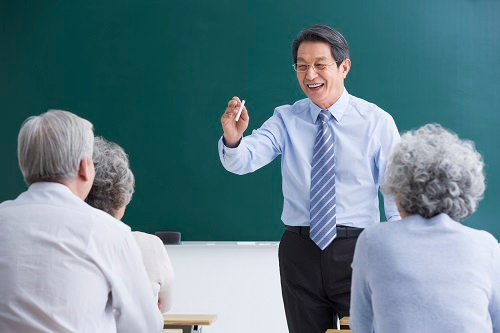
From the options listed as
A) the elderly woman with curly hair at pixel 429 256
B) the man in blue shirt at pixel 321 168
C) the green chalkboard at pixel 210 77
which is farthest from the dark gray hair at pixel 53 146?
the green chalkboard at pixel 210 77

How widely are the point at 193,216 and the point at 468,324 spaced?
11.2ft

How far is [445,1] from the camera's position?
16.1ft

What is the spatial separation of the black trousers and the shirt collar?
50 centimetres

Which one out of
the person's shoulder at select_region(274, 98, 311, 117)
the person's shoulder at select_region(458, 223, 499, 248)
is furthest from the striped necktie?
the person's shoulder at select_region(458, 223, 499, 248)

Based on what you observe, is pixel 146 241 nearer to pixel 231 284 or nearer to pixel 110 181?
pixel 110 181

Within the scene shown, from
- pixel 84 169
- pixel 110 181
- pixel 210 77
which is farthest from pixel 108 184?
pixel 210 77

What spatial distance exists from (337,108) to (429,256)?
1320 millimetres

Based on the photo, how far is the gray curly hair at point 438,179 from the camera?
75.0 inches

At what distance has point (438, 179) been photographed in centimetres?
191

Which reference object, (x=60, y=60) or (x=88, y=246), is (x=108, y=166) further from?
(x=60, y=60)

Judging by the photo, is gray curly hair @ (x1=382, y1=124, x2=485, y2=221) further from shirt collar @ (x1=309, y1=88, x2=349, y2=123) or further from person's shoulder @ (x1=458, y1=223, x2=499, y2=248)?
shirt collar @ (x1=309, y1=88, x2=349, y2=123)

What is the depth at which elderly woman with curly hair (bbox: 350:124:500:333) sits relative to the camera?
180 cm

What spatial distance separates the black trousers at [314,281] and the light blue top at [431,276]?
89 cm

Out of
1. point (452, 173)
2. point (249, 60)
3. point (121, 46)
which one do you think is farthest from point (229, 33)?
point (452, 173)
